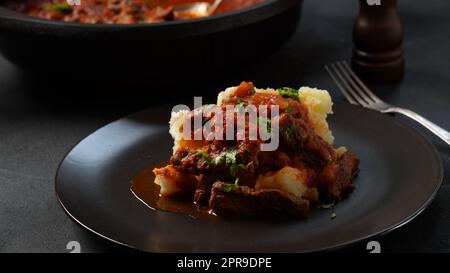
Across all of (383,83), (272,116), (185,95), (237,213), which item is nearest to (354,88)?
(383,83)

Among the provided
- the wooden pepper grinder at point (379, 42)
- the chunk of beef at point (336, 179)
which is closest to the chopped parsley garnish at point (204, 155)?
the chunk of beef at point (336, 179)

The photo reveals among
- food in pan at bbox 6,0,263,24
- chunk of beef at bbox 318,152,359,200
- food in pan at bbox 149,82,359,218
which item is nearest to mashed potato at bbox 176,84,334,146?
food in pan at bbox 149,82,359,218

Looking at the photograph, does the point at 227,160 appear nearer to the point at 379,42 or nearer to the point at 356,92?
the point at 356,92

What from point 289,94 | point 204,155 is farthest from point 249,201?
point 289,94

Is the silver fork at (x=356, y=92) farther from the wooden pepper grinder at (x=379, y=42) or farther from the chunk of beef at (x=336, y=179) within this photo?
the chunk of beef at (x=336, y=179)
